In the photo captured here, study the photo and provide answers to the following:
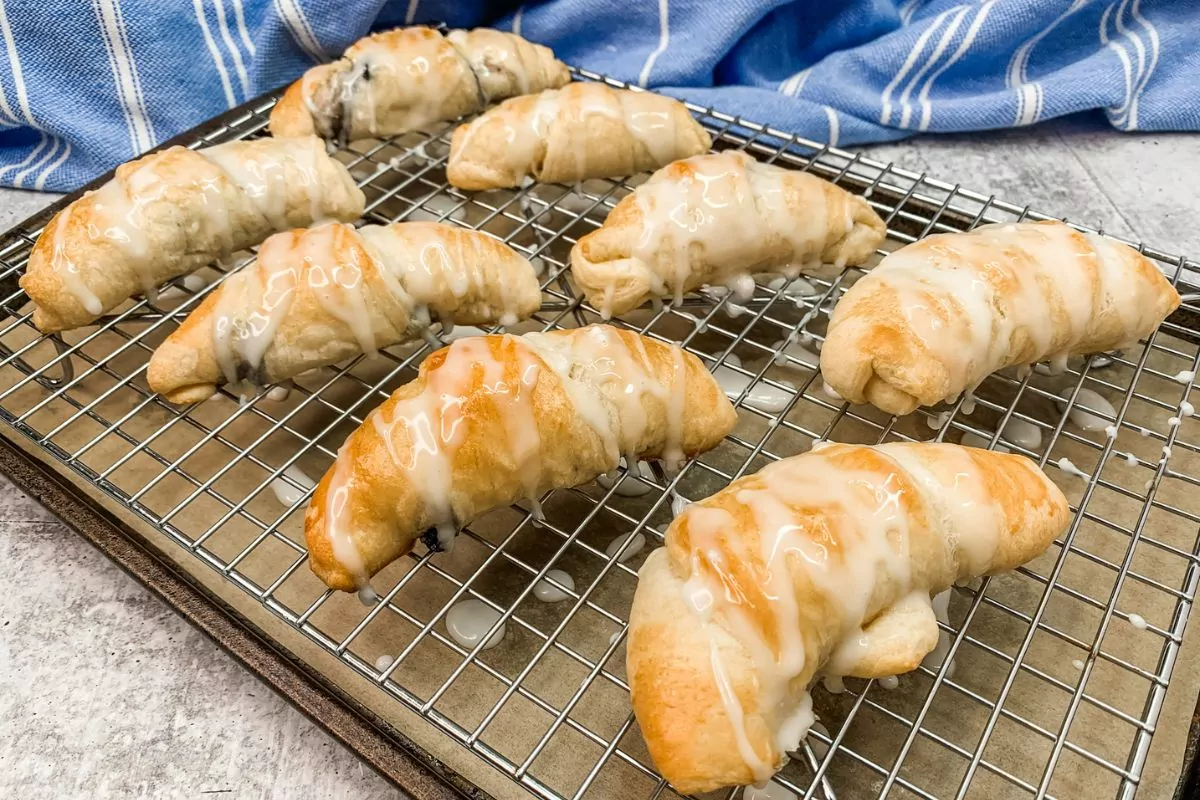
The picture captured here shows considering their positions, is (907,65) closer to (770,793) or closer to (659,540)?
(659,540)

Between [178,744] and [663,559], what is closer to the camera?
[663,559]

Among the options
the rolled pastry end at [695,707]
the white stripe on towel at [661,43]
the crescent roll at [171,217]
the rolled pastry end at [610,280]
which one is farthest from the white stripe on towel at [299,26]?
the rolled pastry end at [695,707]

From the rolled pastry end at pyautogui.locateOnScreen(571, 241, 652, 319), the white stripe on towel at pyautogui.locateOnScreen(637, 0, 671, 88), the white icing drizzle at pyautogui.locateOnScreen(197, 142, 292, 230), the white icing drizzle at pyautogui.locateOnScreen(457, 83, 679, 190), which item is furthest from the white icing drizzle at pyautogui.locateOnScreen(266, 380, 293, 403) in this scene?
the white stripe on towel at pyautogui.locateOnScreen(637, 0, 671, 88)

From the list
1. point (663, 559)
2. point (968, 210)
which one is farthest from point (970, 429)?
point (968, 210)

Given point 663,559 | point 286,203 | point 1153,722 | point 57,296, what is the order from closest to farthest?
point 1153,722 < point 663,559 < point 57,296 < point 286,203

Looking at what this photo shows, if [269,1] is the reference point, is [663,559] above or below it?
below

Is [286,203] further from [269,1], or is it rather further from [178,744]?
[178,744]

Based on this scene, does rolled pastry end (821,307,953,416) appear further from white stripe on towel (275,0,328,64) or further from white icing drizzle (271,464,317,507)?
white stripe on towel (275,0,328,64)

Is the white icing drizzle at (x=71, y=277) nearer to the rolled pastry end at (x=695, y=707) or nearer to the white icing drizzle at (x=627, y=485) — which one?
the white icing drizzle at (x=627, y=485)

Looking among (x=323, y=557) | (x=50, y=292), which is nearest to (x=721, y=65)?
(x=50, y=292)
